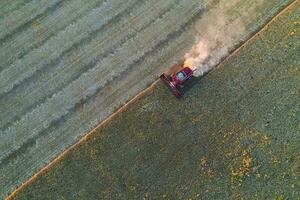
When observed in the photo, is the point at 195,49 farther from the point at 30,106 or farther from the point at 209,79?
the point at 30,106

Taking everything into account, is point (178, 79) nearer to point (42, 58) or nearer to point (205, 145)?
point (205, 145)

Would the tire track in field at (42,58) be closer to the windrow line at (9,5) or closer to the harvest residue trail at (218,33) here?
the windrow line at (9,5)

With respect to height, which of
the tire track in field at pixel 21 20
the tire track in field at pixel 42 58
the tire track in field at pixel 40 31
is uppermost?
the tire track in field at pixel 21 20

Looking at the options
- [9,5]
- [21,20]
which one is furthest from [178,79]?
[9,5]

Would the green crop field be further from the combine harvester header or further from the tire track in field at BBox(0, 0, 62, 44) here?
the tire track in field at BBox(0, 0, 62, 44)

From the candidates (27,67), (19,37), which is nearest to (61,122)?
(27,67)

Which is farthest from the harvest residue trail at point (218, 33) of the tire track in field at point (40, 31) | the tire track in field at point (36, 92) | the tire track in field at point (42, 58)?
the tire track in field at point (40, 31)

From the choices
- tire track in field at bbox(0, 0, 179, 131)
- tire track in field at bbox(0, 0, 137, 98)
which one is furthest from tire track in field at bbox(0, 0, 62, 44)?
tire track in field at bbox(0, 0, 179, 131)
